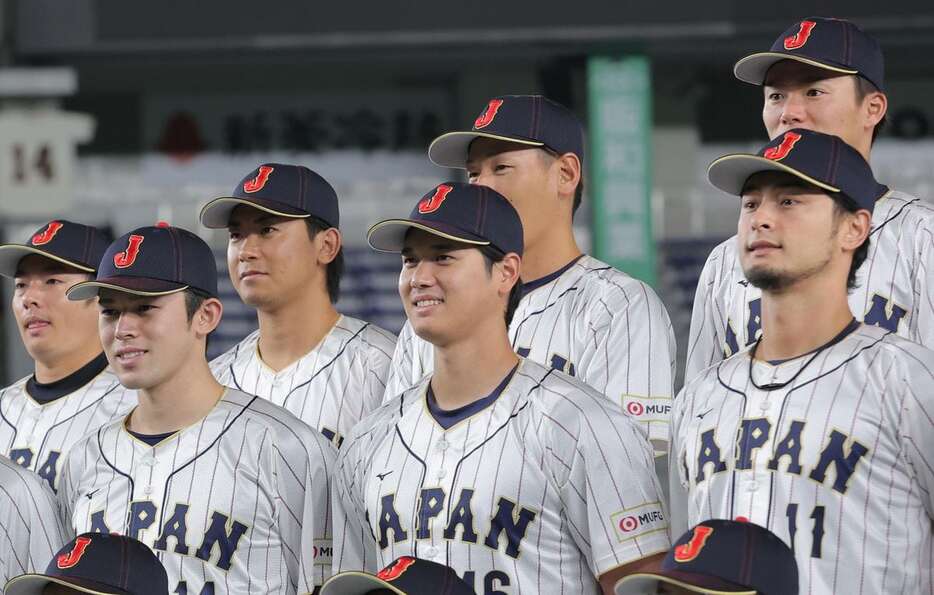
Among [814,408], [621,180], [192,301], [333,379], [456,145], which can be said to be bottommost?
[814,408]

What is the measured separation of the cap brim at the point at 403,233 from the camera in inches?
133

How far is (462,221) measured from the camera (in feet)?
11.2

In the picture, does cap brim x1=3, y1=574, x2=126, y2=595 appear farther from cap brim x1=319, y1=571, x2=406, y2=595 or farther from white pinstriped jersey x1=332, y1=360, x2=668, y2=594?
white pinstriped jersey x1=332, y1=360, x2=668, y2=594

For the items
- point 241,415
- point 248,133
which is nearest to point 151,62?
point 248,133

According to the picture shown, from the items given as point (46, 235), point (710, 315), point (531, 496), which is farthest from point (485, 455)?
point (46, 235)

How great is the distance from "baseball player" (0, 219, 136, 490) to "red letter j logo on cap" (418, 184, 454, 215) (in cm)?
125

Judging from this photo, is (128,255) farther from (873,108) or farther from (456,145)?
(873,108)

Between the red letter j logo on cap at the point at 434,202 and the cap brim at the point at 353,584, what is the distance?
868mm

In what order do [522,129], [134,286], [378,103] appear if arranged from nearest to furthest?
1. [134,286]
2. [522,129]
3. [378,103]

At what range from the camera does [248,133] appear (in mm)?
11719

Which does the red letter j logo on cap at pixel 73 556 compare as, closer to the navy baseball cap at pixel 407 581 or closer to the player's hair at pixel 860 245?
the navy baseball cap at pixel 407 581

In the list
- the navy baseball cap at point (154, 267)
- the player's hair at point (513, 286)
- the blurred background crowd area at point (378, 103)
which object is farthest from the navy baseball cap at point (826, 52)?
the blurred background crowd area at point (378, 103)

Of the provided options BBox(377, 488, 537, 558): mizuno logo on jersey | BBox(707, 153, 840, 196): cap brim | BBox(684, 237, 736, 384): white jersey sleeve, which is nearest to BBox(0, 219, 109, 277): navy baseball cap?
BBox(377, 488, 537, 558): mizuno logo on jersey

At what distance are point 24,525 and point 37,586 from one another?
2.08 feet
